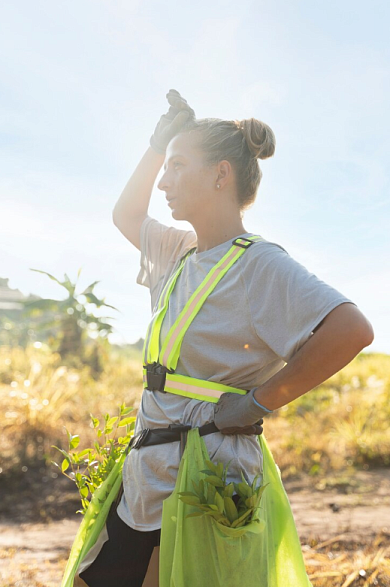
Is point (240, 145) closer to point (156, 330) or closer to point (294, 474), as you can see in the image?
point (156, 330)

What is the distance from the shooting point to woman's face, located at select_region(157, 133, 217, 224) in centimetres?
187

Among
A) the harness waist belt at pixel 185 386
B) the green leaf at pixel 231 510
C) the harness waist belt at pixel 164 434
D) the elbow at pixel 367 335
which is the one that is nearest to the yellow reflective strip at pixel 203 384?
the harness waist belt at pixel 185 386

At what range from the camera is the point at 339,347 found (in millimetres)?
1458

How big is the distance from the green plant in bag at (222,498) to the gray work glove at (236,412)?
0.40 feet

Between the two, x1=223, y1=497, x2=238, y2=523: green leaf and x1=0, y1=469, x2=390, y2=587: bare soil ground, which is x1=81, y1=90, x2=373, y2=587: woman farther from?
x1=0, y1=469, x2=390, y2=587: bare soil ground

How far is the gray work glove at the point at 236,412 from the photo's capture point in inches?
61.4

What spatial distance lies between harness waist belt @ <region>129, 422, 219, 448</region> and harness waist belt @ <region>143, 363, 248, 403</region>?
→ 0.30 ft

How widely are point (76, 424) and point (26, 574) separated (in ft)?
→ 13.5

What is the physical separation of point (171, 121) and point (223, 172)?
0.46 metres

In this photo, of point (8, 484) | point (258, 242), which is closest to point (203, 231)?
point (258, 242)

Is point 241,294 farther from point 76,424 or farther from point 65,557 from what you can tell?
point 76,424

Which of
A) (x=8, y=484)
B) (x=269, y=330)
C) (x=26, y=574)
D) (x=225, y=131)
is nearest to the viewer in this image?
(x=269, y=330)

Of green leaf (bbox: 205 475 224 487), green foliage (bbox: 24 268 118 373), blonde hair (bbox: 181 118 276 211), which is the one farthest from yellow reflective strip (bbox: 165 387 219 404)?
green foliage (bbox: 24 268 118 373)

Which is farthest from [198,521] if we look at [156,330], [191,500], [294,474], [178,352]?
[294,474]
